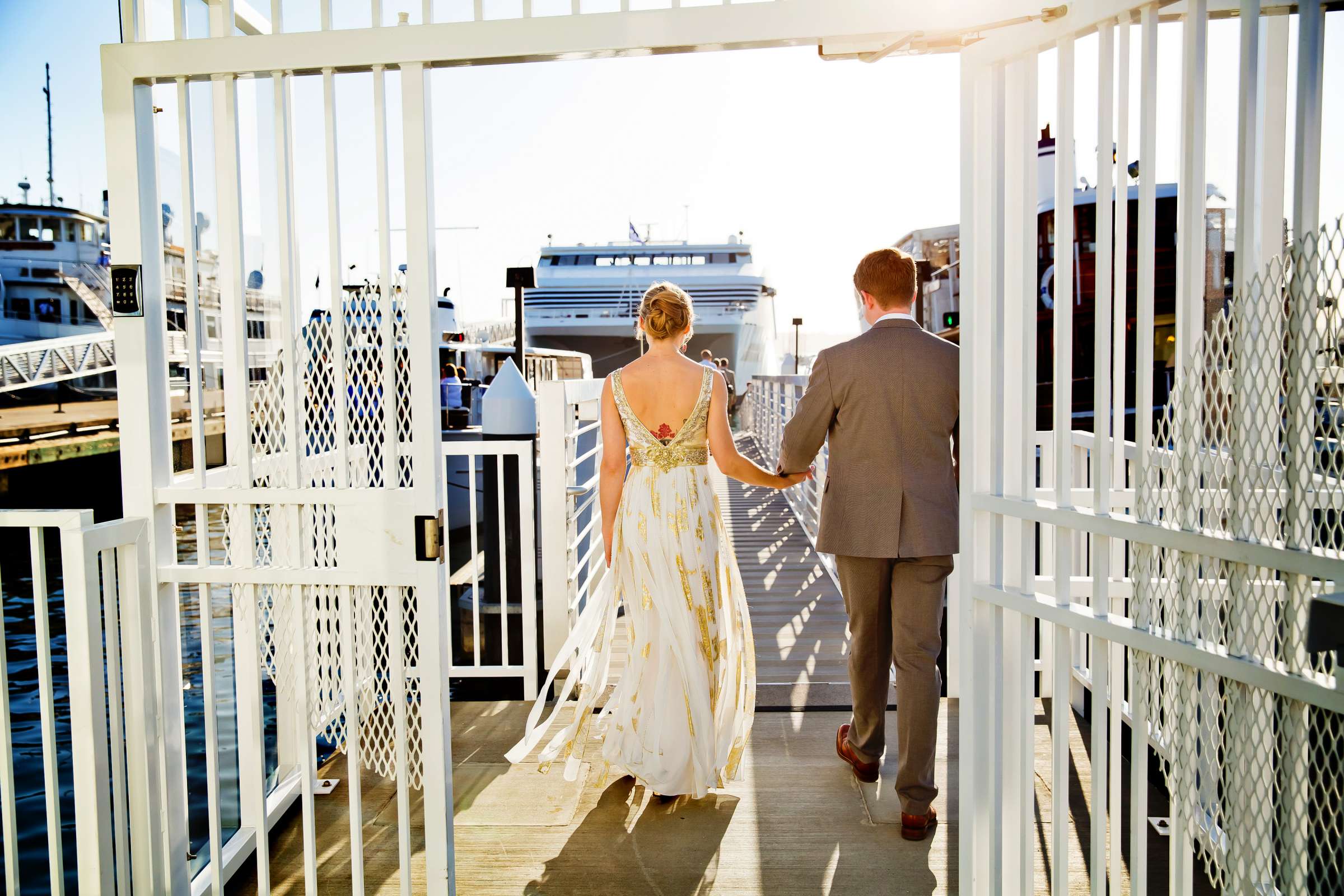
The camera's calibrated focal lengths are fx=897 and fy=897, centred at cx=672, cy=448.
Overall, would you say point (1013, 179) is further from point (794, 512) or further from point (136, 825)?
point (794, 512)

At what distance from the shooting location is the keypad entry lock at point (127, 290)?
7.63ft

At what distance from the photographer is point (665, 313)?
3.15 meters

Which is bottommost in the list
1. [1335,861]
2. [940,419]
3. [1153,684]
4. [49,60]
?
[1335,861]

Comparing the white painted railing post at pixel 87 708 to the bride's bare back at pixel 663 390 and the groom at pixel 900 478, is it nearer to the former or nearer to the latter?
the bride's bare back at pixel 663 390

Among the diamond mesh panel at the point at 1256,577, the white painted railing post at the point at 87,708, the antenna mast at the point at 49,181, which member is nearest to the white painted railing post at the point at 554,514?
the white painted railing post at the point at 87,708

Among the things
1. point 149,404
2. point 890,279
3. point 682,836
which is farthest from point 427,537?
point 890,279

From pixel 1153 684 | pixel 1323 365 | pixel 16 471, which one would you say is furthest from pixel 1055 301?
pixel 16 471

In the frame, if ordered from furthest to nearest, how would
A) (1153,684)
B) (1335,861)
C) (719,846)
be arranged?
1. (719,846)
2. (1153,684)
3. (1335,861)

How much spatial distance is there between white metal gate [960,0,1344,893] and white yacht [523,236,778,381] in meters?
29.4

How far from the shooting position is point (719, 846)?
282 centimetres

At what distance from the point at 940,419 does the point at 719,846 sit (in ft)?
5.01

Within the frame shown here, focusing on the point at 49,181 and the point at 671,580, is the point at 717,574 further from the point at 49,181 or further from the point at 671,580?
the point at 49,181

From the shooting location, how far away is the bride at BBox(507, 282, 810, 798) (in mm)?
3096

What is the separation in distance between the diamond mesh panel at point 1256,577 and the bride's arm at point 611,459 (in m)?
1.86
